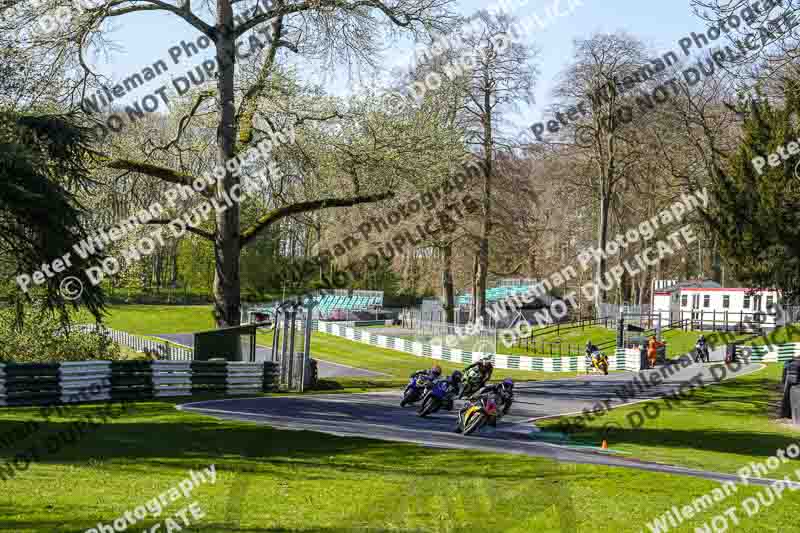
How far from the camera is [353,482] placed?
9.91m

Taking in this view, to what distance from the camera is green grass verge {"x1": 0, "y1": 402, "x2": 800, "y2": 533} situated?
794 centimetres

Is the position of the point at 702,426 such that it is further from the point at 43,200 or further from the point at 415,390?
the point at 43,200

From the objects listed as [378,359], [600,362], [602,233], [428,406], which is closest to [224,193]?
[428,406]

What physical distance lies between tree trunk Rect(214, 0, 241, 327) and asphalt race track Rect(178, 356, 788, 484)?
4682mm

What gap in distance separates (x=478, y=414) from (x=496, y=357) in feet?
87.0

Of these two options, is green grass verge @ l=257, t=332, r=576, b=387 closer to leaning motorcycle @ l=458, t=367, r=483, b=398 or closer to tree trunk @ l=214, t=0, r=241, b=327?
tree trunk @ l=214, t=0, r=241, b=327

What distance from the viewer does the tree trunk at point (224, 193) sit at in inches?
872

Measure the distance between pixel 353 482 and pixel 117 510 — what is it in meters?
2.98

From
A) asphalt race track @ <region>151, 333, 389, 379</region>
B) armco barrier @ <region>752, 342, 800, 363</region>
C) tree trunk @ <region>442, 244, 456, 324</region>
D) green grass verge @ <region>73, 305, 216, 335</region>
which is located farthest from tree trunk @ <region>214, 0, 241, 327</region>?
green grass verge @ <region>73, 305, 216, 335</region>

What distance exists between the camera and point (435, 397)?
17.7m

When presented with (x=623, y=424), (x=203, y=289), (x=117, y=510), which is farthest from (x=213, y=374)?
(x=203, y=289)

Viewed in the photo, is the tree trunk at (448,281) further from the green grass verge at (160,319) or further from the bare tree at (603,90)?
the green grass verge at (160,319)

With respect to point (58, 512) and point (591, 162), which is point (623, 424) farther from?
point (591, 162)

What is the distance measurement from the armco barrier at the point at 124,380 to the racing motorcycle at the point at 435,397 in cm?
547
